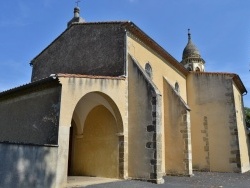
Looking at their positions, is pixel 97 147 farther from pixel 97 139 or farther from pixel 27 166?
pixel 27 166

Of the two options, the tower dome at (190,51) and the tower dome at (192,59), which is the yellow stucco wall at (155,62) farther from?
the tower dome at (190,51)

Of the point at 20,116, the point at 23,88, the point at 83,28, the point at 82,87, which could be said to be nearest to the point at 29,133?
the point at 20,116

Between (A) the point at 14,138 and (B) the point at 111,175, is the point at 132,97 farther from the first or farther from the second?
(A) the point at 14,138

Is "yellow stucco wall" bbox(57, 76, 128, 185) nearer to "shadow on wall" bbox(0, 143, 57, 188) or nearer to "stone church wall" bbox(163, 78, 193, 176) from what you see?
"shadow on wall" bbox(0, 143, 57, 188)

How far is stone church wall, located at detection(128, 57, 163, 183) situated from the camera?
10367 mm

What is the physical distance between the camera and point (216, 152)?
55.4ft

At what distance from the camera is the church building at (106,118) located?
8500mm

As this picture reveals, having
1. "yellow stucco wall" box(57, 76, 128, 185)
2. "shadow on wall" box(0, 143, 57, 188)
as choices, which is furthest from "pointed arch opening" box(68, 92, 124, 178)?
"shadow on wall" box(0, 143, 57, 188)

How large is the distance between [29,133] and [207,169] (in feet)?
39.8

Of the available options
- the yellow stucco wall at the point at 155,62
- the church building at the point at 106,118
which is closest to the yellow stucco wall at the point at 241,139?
the church building at the point at 106,118

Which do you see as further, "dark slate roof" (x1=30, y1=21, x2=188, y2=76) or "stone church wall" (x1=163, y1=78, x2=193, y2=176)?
"stone church wall" (x1=163, y1=78, x2=193, y2=176)

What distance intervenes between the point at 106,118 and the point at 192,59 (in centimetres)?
1785

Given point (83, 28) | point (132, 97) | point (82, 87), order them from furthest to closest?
point (83, 28), point (132, 97), point (82, 87)

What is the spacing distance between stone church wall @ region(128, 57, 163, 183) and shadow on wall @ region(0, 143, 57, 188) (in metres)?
3.88
